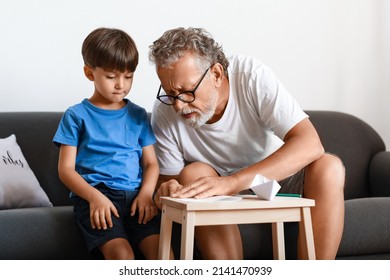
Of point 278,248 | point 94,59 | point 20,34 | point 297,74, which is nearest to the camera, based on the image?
point 278,248

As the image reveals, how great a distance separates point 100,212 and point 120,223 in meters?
0.09

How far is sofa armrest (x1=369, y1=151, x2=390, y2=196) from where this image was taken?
2.99m

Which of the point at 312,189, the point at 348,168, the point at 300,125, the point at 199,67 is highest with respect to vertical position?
the point at 199,67

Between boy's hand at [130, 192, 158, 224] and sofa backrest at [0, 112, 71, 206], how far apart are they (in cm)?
74

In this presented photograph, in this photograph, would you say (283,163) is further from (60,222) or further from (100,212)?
(60,222)

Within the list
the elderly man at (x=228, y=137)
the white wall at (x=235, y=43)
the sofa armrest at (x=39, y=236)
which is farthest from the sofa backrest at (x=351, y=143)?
the sofa armrest at (x=39, y=236)

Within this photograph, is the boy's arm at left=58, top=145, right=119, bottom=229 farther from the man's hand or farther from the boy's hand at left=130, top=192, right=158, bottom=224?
the man's hand

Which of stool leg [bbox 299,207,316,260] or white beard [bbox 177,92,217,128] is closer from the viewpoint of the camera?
stool leg [bbox 299,207,316,260]

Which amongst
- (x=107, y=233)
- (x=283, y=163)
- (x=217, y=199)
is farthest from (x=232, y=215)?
(x=107, y=233)

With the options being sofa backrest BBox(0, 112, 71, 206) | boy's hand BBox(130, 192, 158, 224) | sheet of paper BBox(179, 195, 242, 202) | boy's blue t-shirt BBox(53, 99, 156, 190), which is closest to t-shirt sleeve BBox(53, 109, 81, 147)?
boy's blue t-shirt BBox(53, 99, 156, 190)

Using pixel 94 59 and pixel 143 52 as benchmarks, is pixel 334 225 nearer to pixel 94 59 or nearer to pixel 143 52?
pixel 94 59

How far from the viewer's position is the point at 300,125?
2.31 metres
